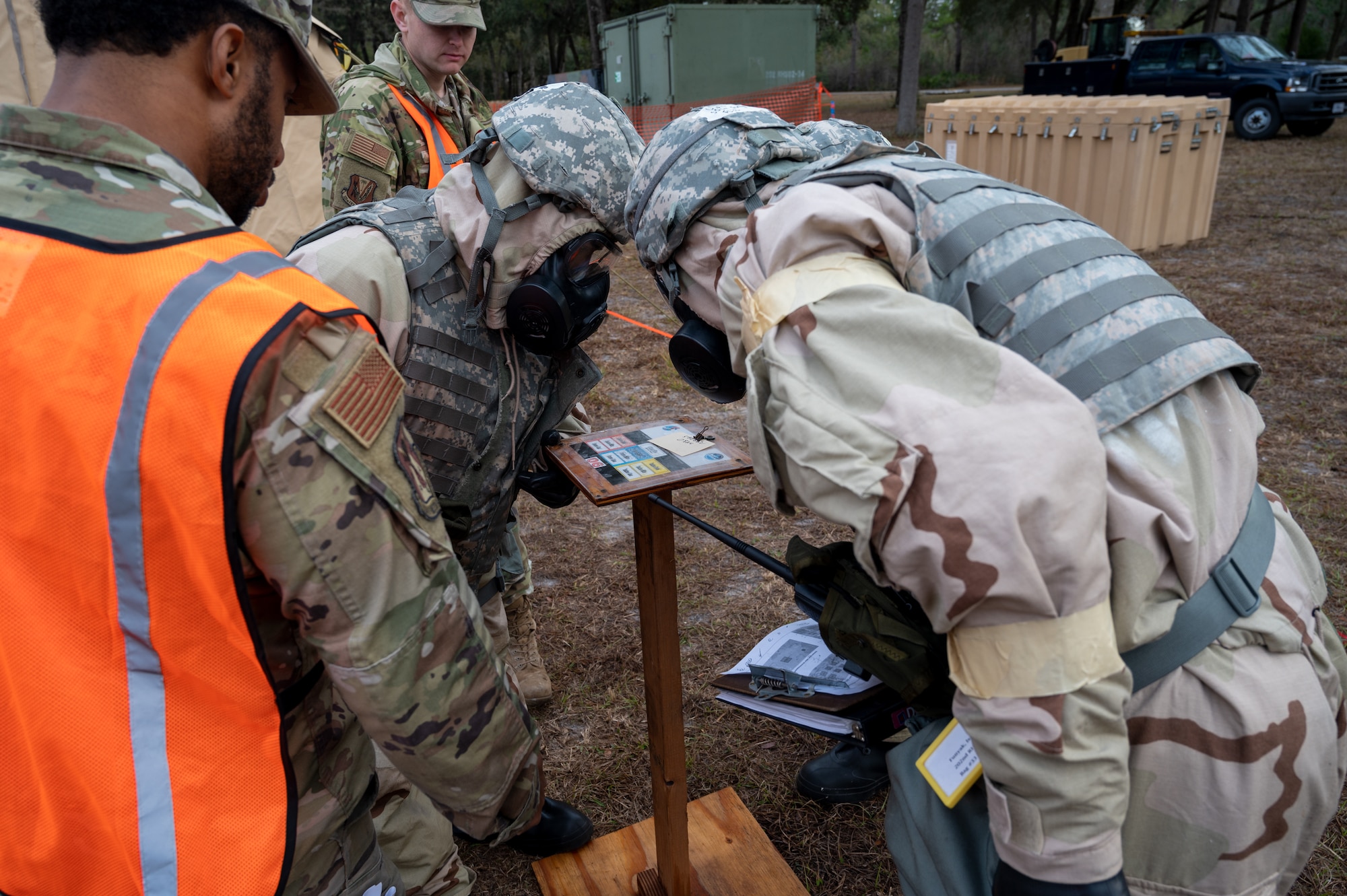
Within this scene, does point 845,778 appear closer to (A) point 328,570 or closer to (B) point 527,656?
(B) point 527,656

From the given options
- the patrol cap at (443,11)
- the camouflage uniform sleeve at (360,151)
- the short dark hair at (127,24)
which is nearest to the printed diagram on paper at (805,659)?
the short dark hair at (127,24)

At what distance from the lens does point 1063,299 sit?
4.11 feet

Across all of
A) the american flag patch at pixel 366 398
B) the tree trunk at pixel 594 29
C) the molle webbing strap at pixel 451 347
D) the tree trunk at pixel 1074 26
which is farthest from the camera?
the tree trunk at pixel 1074 26

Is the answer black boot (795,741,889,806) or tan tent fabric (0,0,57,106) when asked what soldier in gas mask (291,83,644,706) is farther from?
tan tent fabric (0,0,57,106)

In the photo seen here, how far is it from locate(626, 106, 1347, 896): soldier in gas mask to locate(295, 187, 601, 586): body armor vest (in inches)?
35.2

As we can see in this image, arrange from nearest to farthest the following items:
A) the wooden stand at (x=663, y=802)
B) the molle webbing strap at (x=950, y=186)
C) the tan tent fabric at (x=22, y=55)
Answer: the molle webbing strap at (x=950, y=186) < the wooden stand at (x=663, y=802) < the tan tent fabric at (x=22, y=55)

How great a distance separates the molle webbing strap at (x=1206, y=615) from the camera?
1.23 m

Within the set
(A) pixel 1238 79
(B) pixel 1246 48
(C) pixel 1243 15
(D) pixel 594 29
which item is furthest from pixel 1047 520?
(C) pixel 1243 15

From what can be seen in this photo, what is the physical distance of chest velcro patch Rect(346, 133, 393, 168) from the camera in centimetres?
344

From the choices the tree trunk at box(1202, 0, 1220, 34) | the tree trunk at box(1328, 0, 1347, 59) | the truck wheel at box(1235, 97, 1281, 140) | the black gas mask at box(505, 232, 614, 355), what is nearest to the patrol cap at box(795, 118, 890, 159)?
the black gas mask at box(505, 232, 614, 355)

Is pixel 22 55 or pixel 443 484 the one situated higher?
pixel 22 55

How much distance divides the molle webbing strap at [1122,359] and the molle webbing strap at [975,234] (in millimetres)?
218

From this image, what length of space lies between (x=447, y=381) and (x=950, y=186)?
1257mm

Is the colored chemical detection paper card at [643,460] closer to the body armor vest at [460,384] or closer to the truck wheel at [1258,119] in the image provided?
the body armor vest at [460,384]
